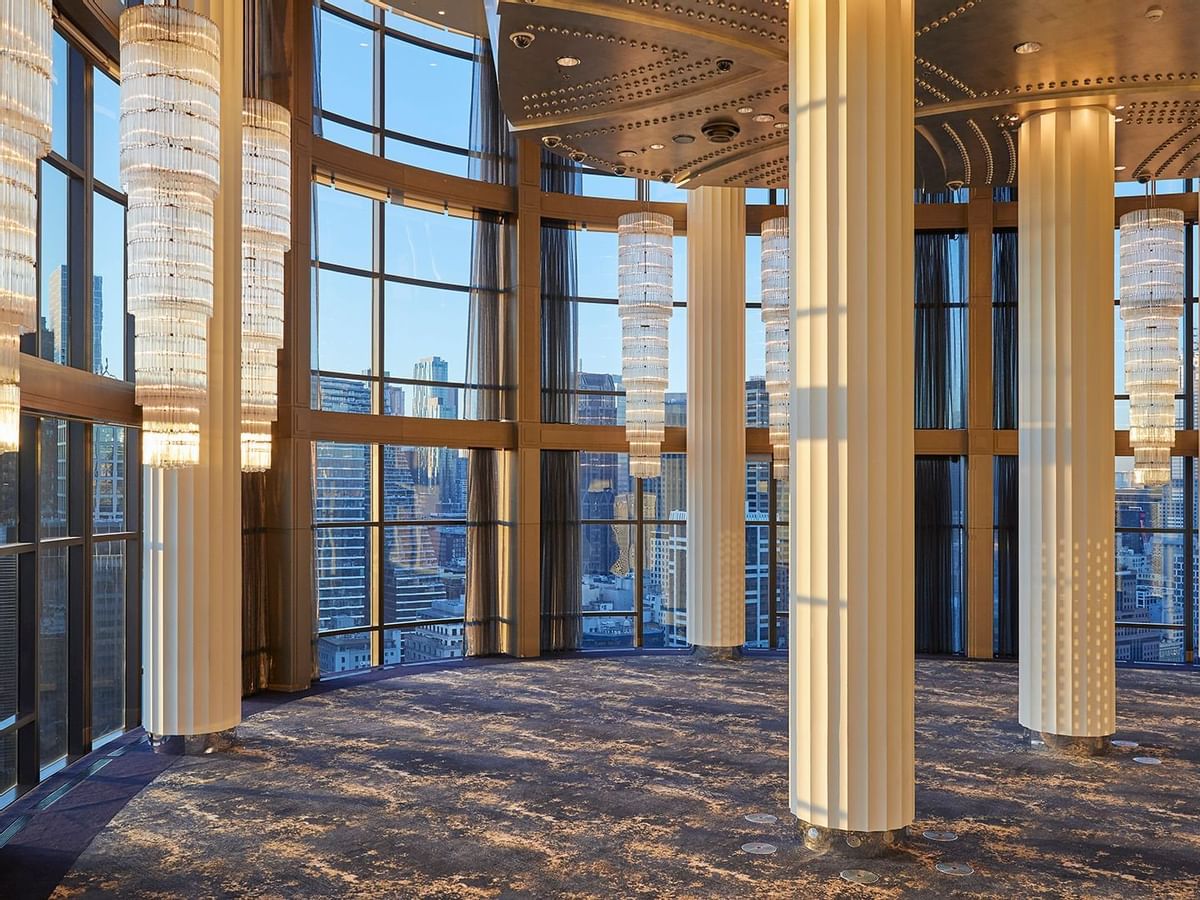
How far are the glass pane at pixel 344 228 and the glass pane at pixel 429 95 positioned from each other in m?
1.35

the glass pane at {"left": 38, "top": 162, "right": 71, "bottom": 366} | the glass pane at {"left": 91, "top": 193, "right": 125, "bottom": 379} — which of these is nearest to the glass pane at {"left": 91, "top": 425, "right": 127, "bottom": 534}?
the glass pane at {"left": 91, "top": 193, "right": 125, "bottom": 379}

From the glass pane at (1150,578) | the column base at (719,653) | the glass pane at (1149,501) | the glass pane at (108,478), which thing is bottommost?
the column base at (719,653)

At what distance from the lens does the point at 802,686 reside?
642 cm

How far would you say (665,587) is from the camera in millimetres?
16234

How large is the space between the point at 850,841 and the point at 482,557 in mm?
9358

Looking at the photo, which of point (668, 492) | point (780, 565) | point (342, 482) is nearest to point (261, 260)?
point (342, 482)

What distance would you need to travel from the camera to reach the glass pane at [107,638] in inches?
381

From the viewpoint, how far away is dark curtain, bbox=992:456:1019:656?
1559 centimetres

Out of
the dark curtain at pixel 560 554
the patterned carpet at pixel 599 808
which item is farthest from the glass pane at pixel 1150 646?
the dark curtain at pixel 560 554

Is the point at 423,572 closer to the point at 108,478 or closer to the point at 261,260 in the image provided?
the point at 108,478

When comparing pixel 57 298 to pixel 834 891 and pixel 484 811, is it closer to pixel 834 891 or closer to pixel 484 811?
pixel 484 811

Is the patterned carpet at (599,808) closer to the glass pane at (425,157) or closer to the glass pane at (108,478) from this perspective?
the glass pane at (108,478)

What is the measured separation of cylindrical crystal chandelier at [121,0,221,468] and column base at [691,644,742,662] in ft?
27.2

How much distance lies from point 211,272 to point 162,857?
4045 millimetres
